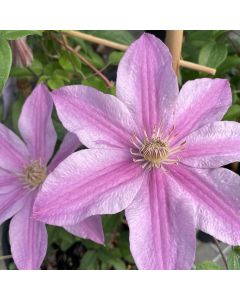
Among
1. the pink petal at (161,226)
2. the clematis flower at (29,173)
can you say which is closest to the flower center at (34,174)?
the clematis flower at (29,173)

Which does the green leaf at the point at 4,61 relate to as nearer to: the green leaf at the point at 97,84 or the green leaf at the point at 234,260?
the green leaf at the point at 97,84

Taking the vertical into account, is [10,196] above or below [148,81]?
below

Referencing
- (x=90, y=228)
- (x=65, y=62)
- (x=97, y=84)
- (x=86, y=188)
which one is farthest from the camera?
(x=65, y=62)

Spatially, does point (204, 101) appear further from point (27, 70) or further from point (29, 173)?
point (27, 70)

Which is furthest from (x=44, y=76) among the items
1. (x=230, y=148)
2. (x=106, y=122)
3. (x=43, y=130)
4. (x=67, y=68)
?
(x=230, y=148)

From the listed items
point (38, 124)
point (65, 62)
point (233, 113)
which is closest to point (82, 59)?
point (65, 62)

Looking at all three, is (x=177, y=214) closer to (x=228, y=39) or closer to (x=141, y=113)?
(x=141, y=113)
